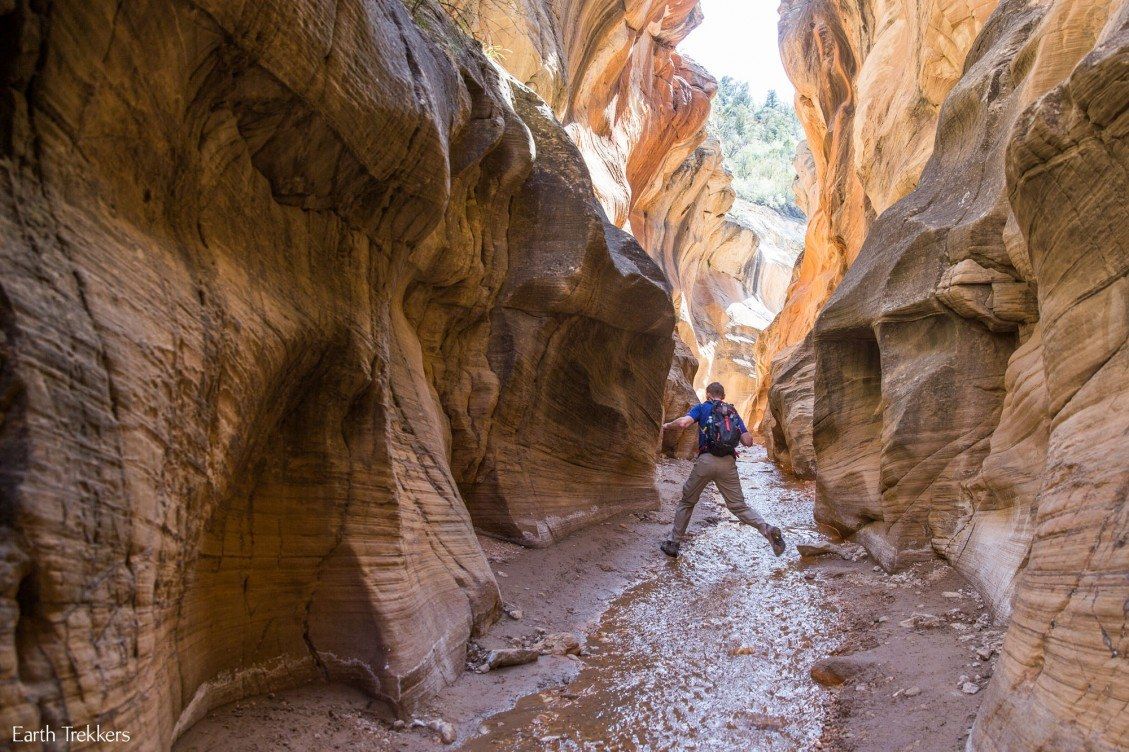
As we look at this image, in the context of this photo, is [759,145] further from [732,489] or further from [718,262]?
[732,489]

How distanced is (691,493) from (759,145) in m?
58.0

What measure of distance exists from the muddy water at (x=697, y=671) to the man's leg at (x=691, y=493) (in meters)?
0.52

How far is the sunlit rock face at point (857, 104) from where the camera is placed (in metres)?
12.9

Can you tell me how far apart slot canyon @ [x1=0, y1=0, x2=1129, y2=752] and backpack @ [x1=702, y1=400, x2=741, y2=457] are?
1.40 metres

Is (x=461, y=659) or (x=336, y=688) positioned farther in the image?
(x=461, y=659)

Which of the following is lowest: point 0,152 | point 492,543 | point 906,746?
point 906,746

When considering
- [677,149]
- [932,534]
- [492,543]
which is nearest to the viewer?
[932,534]

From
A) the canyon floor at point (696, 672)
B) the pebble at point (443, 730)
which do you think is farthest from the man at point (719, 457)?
the pebble at point (443, 730)

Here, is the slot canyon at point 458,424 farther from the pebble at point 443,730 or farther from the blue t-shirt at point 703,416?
the blue t-shirt at point 703,416

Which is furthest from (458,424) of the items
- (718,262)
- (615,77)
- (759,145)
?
(759,145)

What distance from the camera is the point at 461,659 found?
4.87 metres

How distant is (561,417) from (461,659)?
14.9 feet

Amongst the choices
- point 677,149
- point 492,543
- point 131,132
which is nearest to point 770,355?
point 677,149

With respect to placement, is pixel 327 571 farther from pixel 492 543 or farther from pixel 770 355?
pixel 770 355
